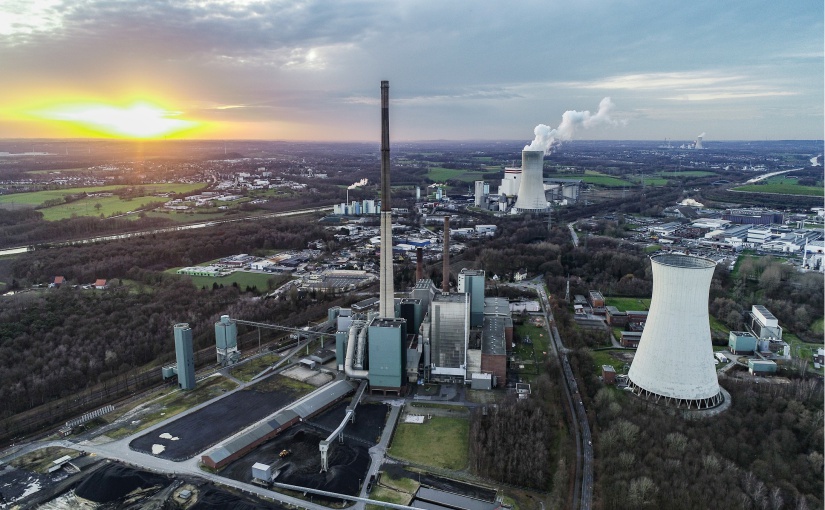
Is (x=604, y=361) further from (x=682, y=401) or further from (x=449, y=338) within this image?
(x=449, y=338)

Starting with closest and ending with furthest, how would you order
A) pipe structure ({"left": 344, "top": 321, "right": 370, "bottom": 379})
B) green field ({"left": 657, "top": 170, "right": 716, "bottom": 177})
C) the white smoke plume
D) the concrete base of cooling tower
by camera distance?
1. the concrete base of cooling tower
2. pipe structure ({"left": 344, "top": 321, "right": 370, "bottom": 379})
3. the white smoke plume
4. green field ({"left": 657, "top": 170, "right": 716, "bottom": 177})

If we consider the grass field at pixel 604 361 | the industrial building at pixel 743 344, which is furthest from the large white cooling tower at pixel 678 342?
the industrial building at pixel 743 344

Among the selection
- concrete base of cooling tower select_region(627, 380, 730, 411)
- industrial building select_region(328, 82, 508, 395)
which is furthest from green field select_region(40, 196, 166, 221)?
concrete base of cooling tower select_region(627, 380, 730, 411)

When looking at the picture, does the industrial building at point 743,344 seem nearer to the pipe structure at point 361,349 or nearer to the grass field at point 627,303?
the grass field at point 627,303

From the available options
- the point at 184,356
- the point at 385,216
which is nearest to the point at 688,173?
the point at 385,216

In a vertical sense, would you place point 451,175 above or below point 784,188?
above

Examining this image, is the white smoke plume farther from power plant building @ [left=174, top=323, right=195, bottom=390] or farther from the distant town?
power plant building @ [left=174, top=323, right=195, bottom=390]
